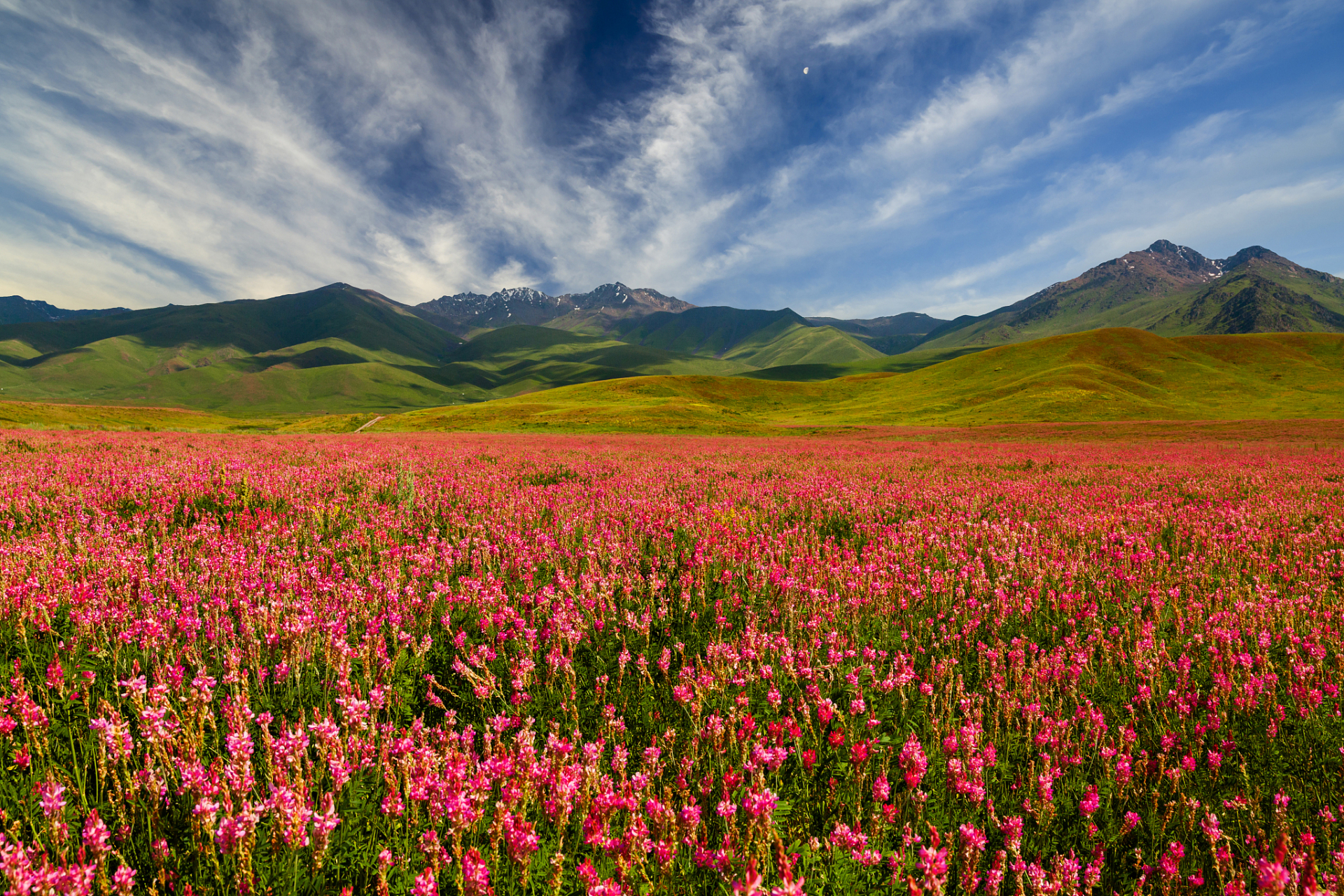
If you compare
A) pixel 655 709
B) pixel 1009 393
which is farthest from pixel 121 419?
pixel 1009 393

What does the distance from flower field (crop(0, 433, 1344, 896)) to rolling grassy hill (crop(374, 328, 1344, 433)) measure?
5556 centimetres

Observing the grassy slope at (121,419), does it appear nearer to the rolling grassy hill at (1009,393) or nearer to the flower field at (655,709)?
the rolling grassy hill at (1009,393)

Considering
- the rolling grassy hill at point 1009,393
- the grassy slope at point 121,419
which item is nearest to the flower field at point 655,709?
the rolling grassy hill at point 1009,393

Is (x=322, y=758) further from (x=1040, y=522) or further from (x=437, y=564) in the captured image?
(x=1040, y=522)

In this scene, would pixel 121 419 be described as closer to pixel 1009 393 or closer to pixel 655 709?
pixel 655 709

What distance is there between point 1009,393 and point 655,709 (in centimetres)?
10864

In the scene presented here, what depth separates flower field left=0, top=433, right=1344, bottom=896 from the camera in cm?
195

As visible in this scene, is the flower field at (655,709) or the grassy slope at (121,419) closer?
the flower field at (655,709)

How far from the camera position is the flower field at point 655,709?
6.40ft

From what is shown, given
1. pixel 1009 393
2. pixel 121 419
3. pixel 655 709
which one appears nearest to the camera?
pixel 655 709

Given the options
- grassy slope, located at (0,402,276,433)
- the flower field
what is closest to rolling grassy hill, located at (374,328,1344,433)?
grassy slope, located at (0,402,276,433)

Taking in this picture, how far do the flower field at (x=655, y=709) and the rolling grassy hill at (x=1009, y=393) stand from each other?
55555mm

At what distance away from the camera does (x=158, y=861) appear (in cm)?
172

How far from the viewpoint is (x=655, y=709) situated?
10.3ft
